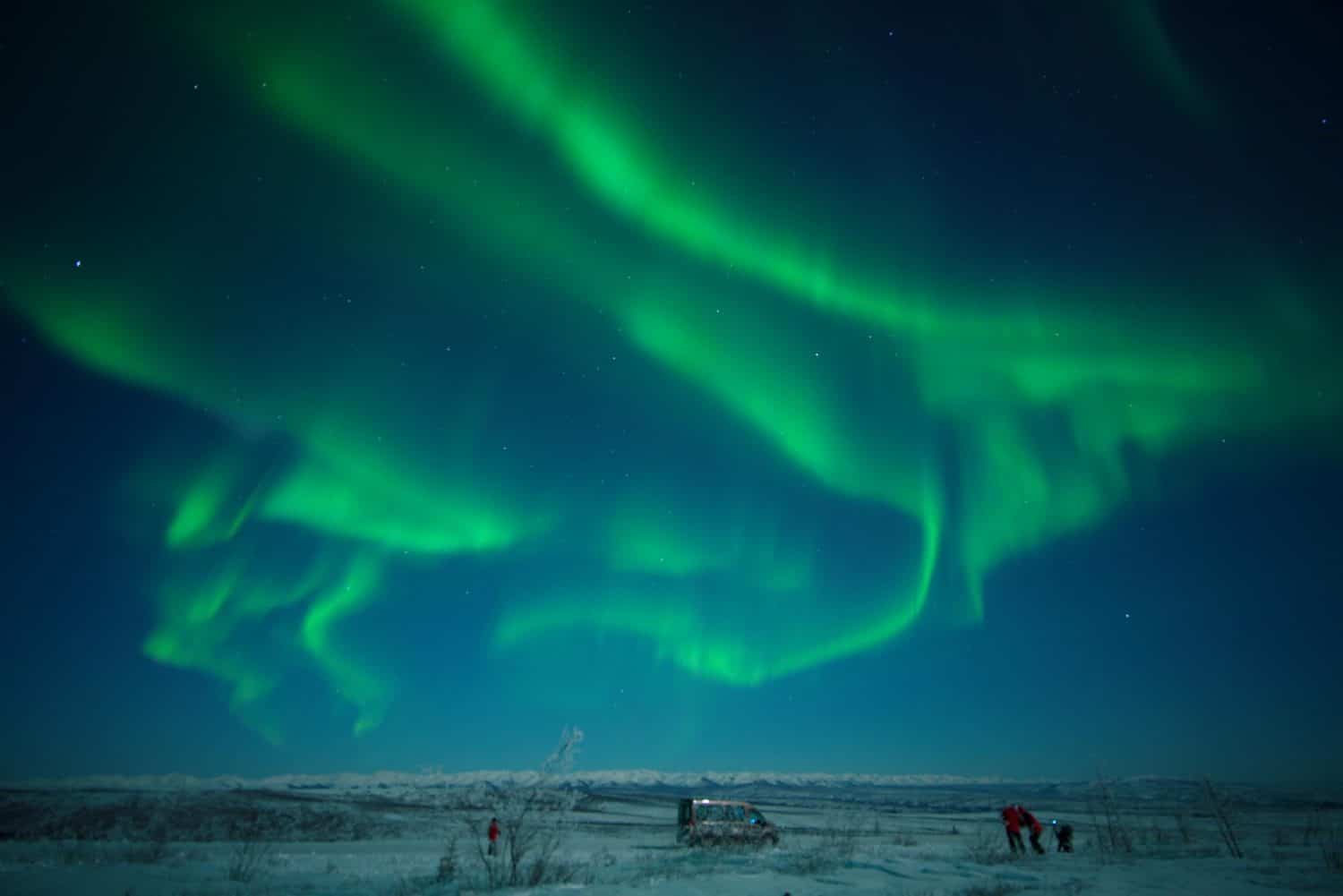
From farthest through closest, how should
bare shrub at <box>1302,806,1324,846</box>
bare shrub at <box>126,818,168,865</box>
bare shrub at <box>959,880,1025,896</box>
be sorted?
bare shrub at <box>1302,806,1324,846</box>
bare shrub at <box>126,818,168,865</box>
bare shrub at <box>959,880,1025,896</box>

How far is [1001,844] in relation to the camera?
29828 mm

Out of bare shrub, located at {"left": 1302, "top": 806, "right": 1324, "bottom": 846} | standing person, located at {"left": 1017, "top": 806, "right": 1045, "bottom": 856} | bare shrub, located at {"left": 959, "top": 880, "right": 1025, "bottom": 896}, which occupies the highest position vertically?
bare shrub, located at {"left": 1302, "top": 806, "right": 1324, "bottom": 846}

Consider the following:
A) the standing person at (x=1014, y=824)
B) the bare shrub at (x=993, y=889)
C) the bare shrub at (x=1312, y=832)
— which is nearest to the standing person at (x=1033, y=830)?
the standing person at (x=1014, y=824)

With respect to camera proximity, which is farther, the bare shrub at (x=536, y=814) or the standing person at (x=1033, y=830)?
the standing person at (x=1033, y=830)

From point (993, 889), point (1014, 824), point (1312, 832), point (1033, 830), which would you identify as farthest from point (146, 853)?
point (1312, 832)

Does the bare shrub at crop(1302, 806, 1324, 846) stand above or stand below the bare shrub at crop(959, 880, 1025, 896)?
above

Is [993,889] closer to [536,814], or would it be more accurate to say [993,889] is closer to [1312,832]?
[536,814]

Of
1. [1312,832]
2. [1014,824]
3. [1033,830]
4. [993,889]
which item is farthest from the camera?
[1312,832]

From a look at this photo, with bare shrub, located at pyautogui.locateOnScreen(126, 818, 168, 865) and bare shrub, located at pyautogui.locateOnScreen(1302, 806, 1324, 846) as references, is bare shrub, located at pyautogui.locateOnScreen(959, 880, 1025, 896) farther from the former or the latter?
bare shrub, located at pyautogui.locateOnScreen(126, 818, 168, 865)

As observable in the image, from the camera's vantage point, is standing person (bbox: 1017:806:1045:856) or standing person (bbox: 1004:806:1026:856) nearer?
standing person (bbox: 1017:806:1045:856)

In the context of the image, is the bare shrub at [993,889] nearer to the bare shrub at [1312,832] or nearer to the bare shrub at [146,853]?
the bare shrub at [1312,832]

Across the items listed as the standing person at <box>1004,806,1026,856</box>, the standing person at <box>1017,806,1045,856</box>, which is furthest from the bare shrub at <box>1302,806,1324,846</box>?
the standing person at <box>1004,806,1026,856</box>

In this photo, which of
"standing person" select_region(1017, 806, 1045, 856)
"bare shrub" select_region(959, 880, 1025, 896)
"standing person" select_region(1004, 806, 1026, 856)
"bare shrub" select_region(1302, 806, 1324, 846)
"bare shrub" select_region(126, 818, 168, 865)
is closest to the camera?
"bare shrub" select_region(959, 880, 1025, 896)

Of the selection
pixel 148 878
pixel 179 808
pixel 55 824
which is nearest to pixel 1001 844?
pixel 148 878
